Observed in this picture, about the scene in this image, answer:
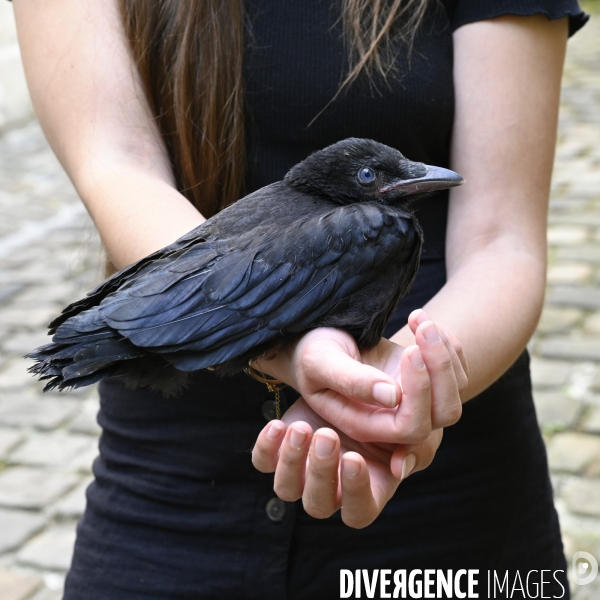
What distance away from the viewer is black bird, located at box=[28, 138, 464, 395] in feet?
6.28

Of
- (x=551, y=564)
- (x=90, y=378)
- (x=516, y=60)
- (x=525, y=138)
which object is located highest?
(x=516, y=60)

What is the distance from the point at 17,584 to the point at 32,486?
0.71 m

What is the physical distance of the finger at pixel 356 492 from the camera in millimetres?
1708

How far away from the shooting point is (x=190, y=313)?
1.92m

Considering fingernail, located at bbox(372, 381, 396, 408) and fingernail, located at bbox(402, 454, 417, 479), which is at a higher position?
fingernail, located at bbox(372, 381, 396, 408)

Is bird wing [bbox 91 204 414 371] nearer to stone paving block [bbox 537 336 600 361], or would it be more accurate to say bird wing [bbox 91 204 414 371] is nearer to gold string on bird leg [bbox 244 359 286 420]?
gold string on bird leg [bbox 244 359 286 420]

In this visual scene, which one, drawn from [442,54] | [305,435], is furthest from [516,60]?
[305,435]

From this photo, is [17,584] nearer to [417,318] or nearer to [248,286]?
[248,286]

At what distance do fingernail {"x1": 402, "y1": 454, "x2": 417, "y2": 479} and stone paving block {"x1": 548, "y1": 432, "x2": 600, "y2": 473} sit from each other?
9.98 ft

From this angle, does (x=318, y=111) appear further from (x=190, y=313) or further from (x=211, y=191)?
(x=190, y=313)

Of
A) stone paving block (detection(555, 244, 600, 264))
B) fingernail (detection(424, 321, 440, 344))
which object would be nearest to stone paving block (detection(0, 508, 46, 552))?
fingernail (detection(424, 321, 440, 344))

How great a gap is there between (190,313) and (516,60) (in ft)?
3.94

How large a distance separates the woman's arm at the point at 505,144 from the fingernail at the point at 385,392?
0.78 meters

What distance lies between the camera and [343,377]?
1.70 m
